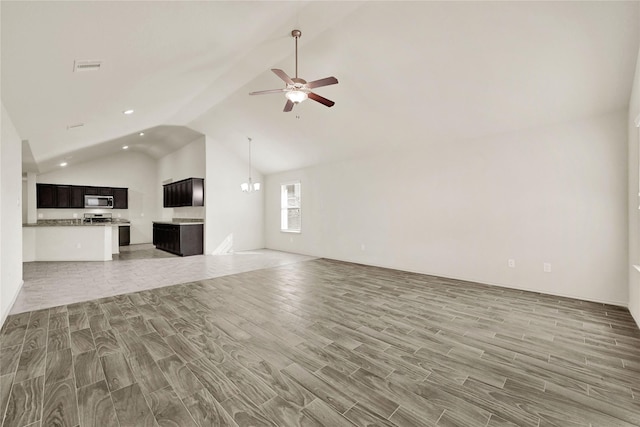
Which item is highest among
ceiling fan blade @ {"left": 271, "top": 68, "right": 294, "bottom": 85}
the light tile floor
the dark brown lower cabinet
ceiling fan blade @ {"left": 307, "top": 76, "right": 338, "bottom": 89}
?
ceiling fan blade @ {"left": 271, "top": 68, "right": 294, "bottom": 85}

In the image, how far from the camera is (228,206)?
28.1 feet

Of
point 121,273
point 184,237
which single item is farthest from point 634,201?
point 184,237

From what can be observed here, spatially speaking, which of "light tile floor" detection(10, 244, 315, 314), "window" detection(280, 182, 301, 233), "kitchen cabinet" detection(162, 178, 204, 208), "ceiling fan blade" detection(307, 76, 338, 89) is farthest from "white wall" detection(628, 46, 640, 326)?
"kitchen cabinet" detection(162, 178, 204, 208)

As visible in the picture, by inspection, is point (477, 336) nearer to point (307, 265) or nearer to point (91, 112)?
point (307, 265)

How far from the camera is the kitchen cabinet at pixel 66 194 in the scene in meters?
8.95

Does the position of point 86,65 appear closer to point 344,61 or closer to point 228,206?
point 344,61

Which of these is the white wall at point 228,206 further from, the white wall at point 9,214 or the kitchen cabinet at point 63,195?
the kitchen cabinet at point 63,195

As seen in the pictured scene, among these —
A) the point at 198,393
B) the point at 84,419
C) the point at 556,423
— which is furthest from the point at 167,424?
the point at 556,423

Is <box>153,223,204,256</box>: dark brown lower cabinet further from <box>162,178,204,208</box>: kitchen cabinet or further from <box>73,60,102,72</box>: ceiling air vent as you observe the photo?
<box>73,60,102,72</box>: ceiling air vent

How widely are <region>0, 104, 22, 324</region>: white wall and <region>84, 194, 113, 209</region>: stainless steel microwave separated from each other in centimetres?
630

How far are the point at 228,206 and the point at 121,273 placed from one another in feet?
11.4

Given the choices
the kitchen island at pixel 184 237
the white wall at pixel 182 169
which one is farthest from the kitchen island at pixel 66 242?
the white wall at pixel 182 169

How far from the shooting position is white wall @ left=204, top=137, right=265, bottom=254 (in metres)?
8.16

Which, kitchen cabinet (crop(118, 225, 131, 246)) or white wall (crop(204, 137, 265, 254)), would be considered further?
kitchen cabinet (crop(118, 225, 131, 246))
